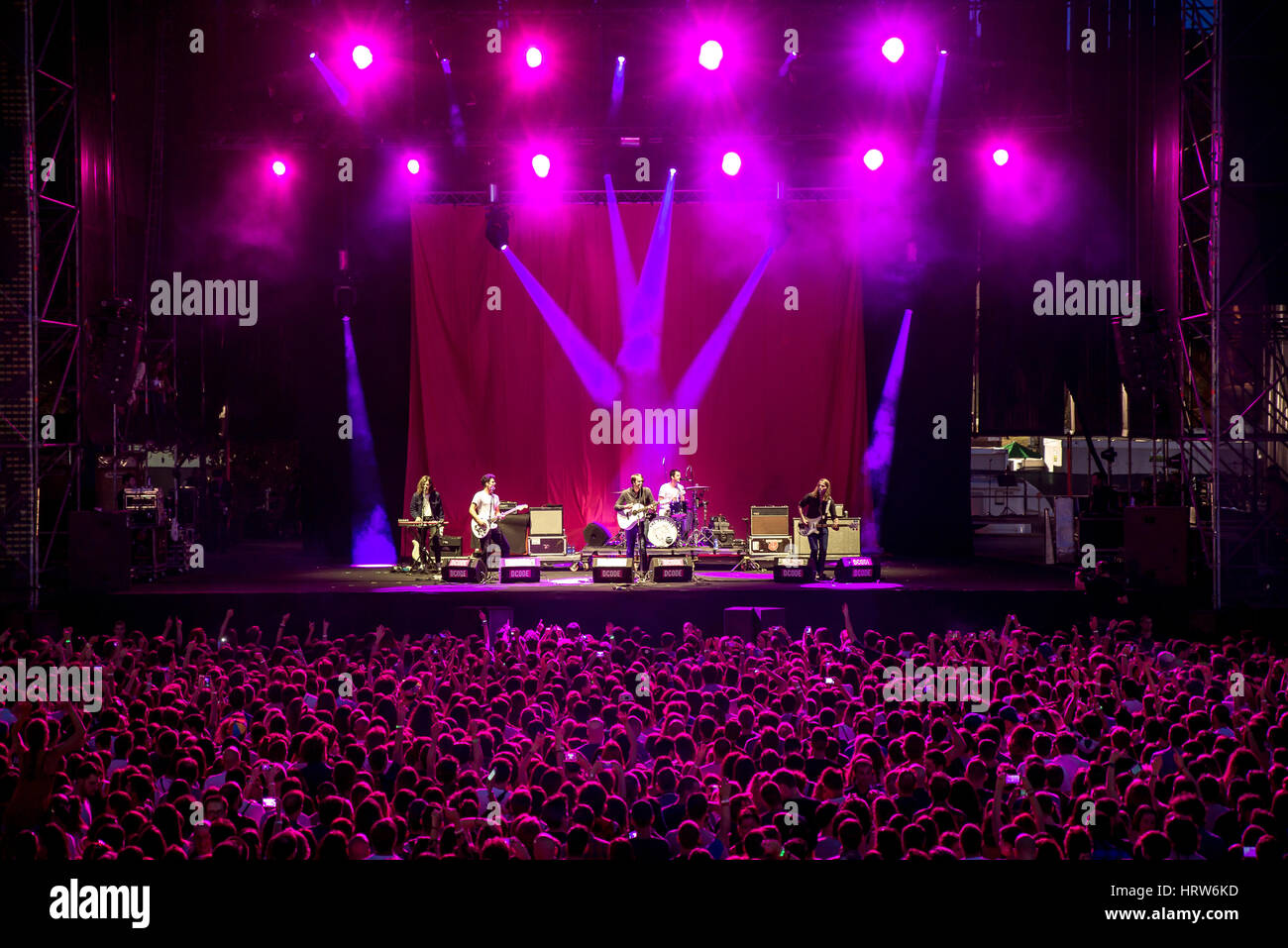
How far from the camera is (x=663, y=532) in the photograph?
17.0 meters

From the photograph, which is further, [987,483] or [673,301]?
[987,483]

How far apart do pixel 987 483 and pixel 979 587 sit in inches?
555

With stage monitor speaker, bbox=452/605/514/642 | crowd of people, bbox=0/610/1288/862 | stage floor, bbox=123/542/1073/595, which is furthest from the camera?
stage floor, bbox=123/542/1073/595

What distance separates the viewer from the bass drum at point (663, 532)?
55.6ft

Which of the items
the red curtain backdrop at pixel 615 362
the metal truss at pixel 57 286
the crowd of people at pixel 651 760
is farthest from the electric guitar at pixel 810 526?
the metal truss at pixel 57 286

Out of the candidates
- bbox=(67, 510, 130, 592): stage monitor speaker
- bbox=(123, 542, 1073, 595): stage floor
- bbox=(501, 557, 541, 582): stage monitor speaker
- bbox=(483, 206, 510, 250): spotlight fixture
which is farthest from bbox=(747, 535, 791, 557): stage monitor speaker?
bbox=(67, 510, 130, 592): stage monitor speaker

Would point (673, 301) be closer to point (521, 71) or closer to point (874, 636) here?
point (521, 71)

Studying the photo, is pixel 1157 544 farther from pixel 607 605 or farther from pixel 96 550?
pixel 96 550

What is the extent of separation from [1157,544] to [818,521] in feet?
14.4

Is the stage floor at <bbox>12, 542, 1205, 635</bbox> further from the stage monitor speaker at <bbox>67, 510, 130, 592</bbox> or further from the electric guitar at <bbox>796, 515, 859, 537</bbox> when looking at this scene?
the electric guitar at <bbox>796, 515, 859, 537</bbox>

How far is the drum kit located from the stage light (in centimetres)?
626

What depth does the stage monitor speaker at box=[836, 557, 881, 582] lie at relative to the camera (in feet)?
51.4
